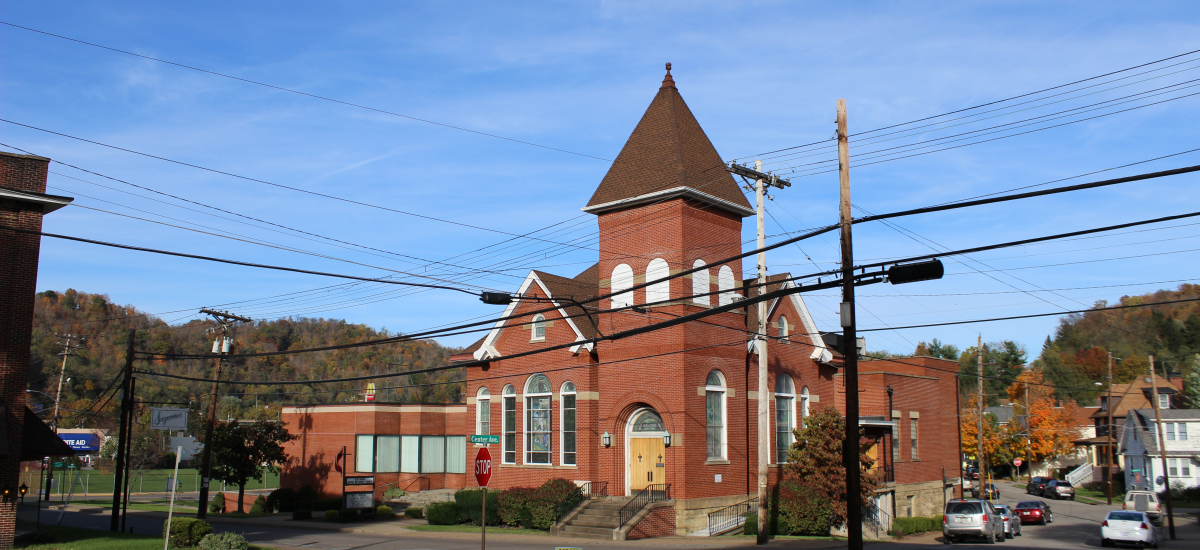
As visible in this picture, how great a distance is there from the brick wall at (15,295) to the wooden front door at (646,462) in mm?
18639

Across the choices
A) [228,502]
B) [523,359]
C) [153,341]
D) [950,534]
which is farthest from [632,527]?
[153,341]

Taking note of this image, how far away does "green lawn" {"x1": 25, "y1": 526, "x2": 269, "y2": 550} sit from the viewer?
21.5m

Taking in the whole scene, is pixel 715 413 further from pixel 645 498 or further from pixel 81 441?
pixel 81 441

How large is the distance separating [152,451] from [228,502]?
3913 centimetres

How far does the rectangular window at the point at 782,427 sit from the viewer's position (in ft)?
111

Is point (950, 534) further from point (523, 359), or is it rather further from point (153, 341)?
point (153, 341)

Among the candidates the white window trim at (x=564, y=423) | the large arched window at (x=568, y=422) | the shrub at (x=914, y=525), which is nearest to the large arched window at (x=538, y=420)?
the white window trim at (x=564, y=423)

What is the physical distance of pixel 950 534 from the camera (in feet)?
106

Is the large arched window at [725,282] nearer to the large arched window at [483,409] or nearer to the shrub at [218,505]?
the large arched window at [483,409]

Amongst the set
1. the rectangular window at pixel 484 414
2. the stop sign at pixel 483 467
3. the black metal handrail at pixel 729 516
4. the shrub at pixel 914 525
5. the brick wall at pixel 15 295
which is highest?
the brick wall at pixel 15 295

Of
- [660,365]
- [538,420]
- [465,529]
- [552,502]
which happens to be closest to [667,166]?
[660,365]

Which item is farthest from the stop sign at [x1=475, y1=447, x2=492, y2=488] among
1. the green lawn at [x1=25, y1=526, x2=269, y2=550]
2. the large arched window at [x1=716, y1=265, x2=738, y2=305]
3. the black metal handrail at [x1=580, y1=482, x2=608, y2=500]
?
the large arched window at [x1=716, y1=265, x2=738, y2=305]

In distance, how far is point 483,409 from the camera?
119 feet

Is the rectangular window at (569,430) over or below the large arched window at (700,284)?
below
